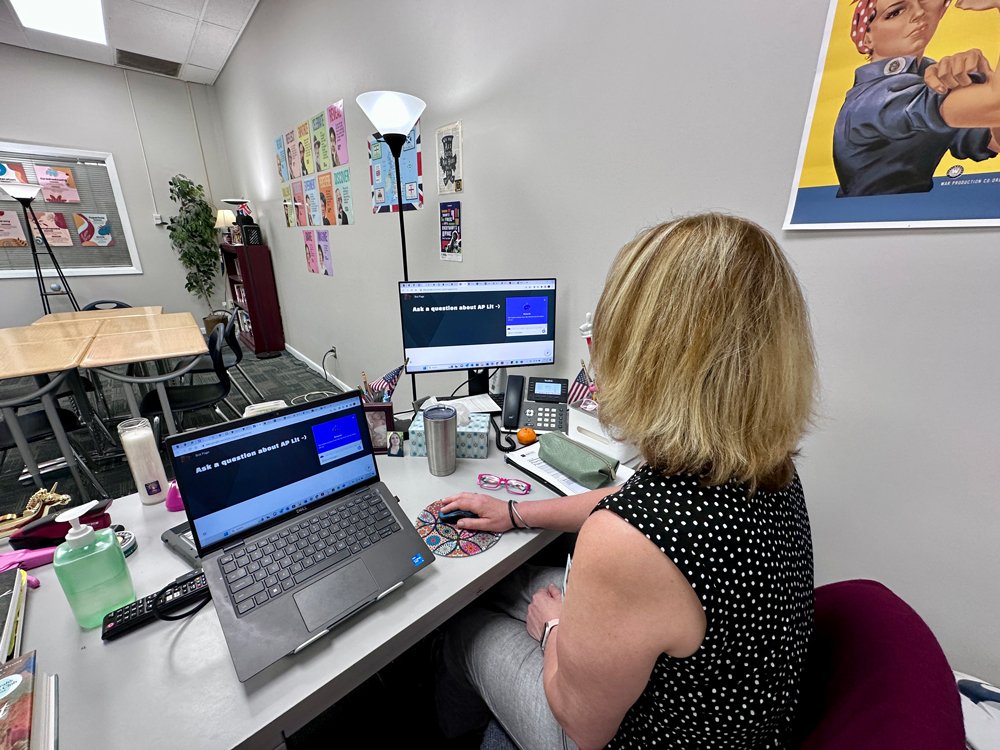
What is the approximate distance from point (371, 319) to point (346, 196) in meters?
0.85

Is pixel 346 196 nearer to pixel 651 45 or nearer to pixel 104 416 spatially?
pixel 651 45

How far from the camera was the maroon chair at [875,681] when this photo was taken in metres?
0.42

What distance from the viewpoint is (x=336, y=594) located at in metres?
0.68

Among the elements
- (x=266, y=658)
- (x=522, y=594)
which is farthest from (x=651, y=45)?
(x=266, y=658)

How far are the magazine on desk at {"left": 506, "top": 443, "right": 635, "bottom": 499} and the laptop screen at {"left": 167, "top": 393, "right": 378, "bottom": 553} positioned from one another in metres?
0.42

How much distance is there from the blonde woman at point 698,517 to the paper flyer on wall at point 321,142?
2949mm

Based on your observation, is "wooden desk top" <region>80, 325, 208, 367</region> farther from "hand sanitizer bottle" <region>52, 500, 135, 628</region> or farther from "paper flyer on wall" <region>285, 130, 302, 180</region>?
"hand sanitizer bottle" <region>52, 500, 135, 628</region>

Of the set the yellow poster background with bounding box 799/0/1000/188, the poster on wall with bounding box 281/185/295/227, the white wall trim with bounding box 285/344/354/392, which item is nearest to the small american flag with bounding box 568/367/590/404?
the yellow poster background with bounding box 799/0/1000/188

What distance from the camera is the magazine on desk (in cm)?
101

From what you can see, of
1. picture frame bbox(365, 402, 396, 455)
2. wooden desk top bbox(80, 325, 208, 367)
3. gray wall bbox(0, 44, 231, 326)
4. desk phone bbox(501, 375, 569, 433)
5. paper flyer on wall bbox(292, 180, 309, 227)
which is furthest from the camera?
gray wall bbox(0, 44, 231, 326)

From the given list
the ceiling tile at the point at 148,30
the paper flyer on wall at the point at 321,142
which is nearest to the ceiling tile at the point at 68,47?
the ceiling tile at the point at 148,30

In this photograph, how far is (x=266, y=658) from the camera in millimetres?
577

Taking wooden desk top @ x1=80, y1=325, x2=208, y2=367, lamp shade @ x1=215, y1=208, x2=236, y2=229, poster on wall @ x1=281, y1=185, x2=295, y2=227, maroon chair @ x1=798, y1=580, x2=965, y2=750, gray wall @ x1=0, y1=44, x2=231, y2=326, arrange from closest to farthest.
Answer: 1. maroon chair @ x1=798, y1=580, x2=965, y2=750
2. wooden desk top @ x1=80, y1=325, x2=208, y2=367
3. poster on wall @ x1=281, y1=185, x2=295, y2=227
4. gray wall @ x1=0, y1=44, x2=231, y2=326
5. lamp shade @ x1=215, y1=208, x2=236, y2=229

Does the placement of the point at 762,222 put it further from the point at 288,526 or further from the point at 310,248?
the point at 310,248
